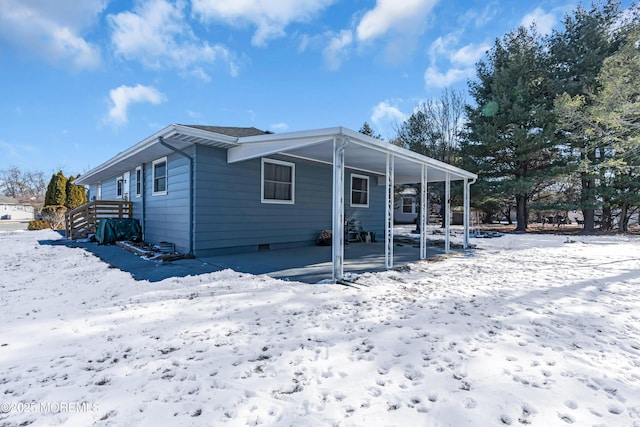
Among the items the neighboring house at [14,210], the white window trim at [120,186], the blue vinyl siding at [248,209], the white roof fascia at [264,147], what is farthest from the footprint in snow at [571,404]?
the neighboring house at [14,210]

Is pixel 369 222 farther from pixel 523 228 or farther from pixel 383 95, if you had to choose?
pixel 523 228

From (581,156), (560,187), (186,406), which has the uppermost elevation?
(581,156)

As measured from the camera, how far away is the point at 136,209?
915cm

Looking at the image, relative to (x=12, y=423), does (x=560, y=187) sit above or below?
above

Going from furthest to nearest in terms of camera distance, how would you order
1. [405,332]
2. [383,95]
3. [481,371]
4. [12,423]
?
[383,95], [405,332], [481,371], [12,423]

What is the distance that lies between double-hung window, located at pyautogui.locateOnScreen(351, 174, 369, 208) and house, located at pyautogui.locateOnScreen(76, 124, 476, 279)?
35 centimetres

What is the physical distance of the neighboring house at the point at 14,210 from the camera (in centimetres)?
3324

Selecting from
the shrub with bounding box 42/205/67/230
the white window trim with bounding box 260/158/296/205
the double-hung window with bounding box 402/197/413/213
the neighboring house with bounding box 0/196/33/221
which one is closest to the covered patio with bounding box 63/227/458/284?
the white window trim with bounding box 260/158/296/205

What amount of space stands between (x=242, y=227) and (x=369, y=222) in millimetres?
5185

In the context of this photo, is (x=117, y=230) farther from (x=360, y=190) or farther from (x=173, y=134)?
(x=360, y=190)

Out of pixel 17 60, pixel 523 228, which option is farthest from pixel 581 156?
pixel 17 60

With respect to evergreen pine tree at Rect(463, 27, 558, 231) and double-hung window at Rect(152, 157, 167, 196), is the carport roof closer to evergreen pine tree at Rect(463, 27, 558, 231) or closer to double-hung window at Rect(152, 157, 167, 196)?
double-hung window at Rect(152, 157, 167, 196)

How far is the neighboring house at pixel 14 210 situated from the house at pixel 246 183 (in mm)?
36682

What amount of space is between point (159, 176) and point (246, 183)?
8.96 feet
